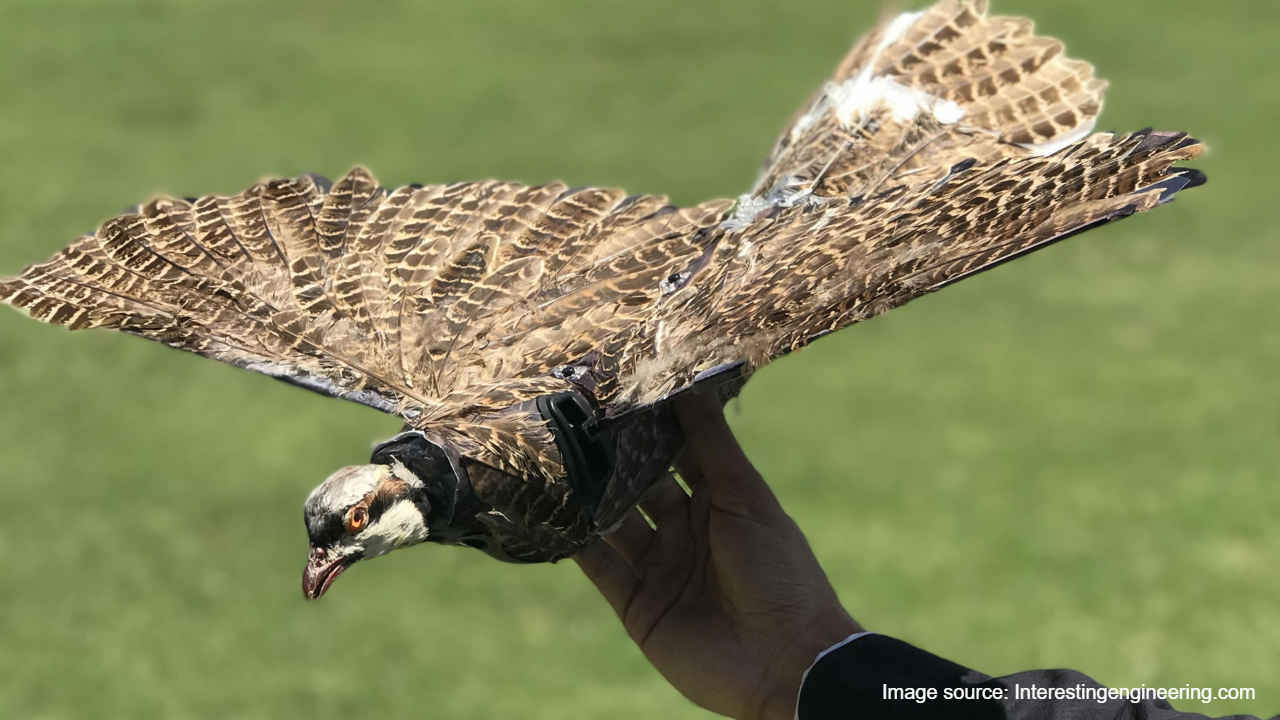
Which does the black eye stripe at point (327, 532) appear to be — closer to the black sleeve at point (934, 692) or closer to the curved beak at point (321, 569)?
the curved beak at point (321, 569)

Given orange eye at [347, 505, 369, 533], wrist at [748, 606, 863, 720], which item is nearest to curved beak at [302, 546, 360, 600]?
orange eye at [347, 505, 369, 533]

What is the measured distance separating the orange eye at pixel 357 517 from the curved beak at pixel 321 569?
0.11 meters

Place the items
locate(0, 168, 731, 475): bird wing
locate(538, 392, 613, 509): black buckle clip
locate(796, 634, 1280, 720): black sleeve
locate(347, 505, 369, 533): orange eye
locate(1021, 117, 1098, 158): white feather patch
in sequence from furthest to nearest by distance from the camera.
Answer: locate(1021, 117, 1098, 158): white feather patch, locate(0, 168, 731, 475): bird wing, locate(538, 392, 613, 509): black buckle clip, locate(796, 634, 1280, 720): black sleeve, locate(347, 505, 369, 533): orange eye

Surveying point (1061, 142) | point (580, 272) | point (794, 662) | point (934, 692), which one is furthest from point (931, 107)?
point (934, 692)

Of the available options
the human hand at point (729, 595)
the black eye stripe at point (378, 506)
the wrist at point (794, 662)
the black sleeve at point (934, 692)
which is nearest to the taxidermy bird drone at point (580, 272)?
the black eye stripe at point (378, 506)

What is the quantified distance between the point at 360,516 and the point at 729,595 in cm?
114

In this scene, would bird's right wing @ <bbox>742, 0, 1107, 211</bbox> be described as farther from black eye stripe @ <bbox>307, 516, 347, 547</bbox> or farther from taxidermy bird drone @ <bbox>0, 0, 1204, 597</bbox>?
black eye stripe @ <bbox>307, 516, 347, 547</bbox>

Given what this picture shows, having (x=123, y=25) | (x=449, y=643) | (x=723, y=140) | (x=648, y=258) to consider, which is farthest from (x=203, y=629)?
(x=123, y=25)

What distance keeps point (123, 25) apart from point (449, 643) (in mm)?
12293

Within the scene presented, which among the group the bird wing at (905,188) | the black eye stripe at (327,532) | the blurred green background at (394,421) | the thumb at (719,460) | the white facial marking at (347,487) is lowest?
the blurred green background at (394,421)

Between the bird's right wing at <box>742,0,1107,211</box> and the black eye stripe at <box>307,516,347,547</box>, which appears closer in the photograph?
the black eye stripe at <box>307,516,347,547</box>

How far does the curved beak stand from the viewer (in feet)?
11.4

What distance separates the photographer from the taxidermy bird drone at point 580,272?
11.9 feet

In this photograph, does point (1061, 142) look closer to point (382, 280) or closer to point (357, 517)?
point (382, 280)
